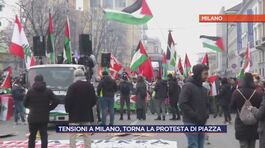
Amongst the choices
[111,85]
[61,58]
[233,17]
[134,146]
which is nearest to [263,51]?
[233,17]

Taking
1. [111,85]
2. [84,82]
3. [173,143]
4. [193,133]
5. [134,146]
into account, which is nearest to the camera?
[193,133]

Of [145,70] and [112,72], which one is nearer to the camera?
[145,70]

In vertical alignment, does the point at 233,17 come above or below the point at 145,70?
above

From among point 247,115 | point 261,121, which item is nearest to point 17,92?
point 247,115

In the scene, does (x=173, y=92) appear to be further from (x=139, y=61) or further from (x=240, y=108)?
(x=240, y=108)

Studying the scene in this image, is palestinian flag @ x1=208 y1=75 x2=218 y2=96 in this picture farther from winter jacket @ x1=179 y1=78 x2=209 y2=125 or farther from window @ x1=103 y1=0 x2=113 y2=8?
window @ x1=103 y1=0 x2=113 y2=8

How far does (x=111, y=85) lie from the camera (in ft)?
56.7

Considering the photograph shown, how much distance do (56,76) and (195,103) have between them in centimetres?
985

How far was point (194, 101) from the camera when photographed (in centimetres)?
855

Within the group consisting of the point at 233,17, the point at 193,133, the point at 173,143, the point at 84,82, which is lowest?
the point at 173,143

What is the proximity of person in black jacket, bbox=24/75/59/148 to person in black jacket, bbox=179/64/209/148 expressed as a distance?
3.38m

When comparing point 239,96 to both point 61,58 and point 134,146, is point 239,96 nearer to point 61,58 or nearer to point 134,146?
point 134,146

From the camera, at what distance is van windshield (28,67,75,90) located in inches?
692

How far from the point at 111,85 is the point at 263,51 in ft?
185
